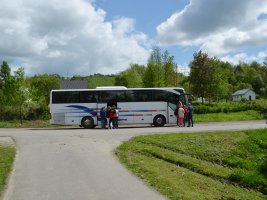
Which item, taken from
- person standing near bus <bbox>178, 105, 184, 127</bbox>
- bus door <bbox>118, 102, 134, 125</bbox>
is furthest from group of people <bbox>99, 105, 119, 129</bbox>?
person standing near bus <bbox>178, 105, 184, 127</bbox>

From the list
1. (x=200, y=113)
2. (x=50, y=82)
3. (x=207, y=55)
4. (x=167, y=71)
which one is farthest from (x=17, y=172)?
(x=50, y=82)

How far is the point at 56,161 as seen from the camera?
46.6 ft

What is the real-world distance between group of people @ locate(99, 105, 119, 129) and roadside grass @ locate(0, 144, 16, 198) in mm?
12225

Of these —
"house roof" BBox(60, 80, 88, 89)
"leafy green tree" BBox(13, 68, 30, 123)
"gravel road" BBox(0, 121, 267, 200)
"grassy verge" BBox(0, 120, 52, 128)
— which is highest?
"house roof" BBox(60, 80, 88, 89)

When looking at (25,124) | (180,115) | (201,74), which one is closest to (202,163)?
(180,115)

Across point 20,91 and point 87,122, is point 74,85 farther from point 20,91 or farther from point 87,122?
point 87,122

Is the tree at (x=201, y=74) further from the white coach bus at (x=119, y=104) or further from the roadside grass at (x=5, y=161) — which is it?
the roadside grass at (x=5, y=161)

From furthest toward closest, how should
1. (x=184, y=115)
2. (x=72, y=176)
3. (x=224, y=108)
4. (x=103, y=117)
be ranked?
(x=224, y=108), (x=103, y=117), (x=184, y=115), (x=72, y=176)

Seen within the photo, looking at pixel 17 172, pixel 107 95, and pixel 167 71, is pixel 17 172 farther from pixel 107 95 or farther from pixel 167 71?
pixel 167 71

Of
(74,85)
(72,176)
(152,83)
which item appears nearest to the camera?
(72,176)

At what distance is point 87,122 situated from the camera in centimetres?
3184

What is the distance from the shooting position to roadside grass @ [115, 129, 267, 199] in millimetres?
10594

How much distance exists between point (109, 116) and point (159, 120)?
4083 millimetres

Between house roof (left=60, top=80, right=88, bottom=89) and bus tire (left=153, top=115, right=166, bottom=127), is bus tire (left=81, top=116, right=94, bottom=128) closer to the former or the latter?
bus tire (left=153, top=115, right=166, bottom=127)
